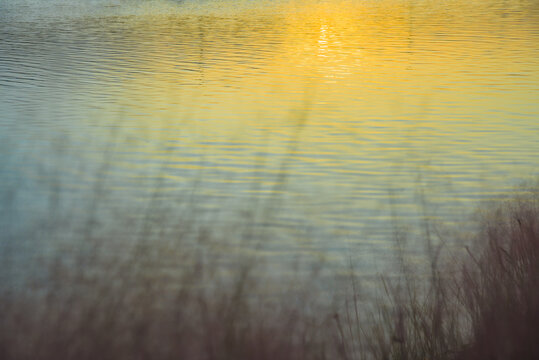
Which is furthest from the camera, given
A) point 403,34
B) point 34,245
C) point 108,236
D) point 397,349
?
point 403,34

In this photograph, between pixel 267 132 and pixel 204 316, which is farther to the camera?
pixel 267 132

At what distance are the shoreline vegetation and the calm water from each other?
0.39 meters

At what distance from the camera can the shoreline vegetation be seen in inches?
115

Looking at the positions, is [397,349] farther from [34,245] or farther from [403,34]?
[403,34]

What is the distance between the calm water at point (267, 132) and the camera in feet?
17.5

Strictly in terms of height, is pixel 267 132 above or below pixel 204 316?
below

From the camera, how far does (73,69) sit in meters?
18.4

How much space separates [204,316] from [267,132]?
7872mm

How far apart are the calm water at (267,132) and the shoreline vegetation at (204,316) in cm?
39

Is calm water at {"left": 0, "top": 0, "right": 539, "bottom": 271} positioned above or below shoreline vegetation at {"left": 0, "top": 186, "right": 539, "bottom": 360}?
below

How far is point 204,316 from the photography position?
2.97m

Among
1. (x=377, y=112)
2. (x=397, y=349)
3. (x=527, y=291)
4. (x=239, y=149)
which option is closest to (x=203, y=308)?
(x=397, y=349)

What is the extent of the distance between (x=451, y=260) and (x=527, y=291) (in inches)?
33.0

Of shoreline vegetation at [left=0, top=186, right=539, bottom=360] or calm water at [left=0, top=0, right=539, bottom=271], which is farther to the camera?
calm water at [left=0, top=0, right=539, bottom=271]
